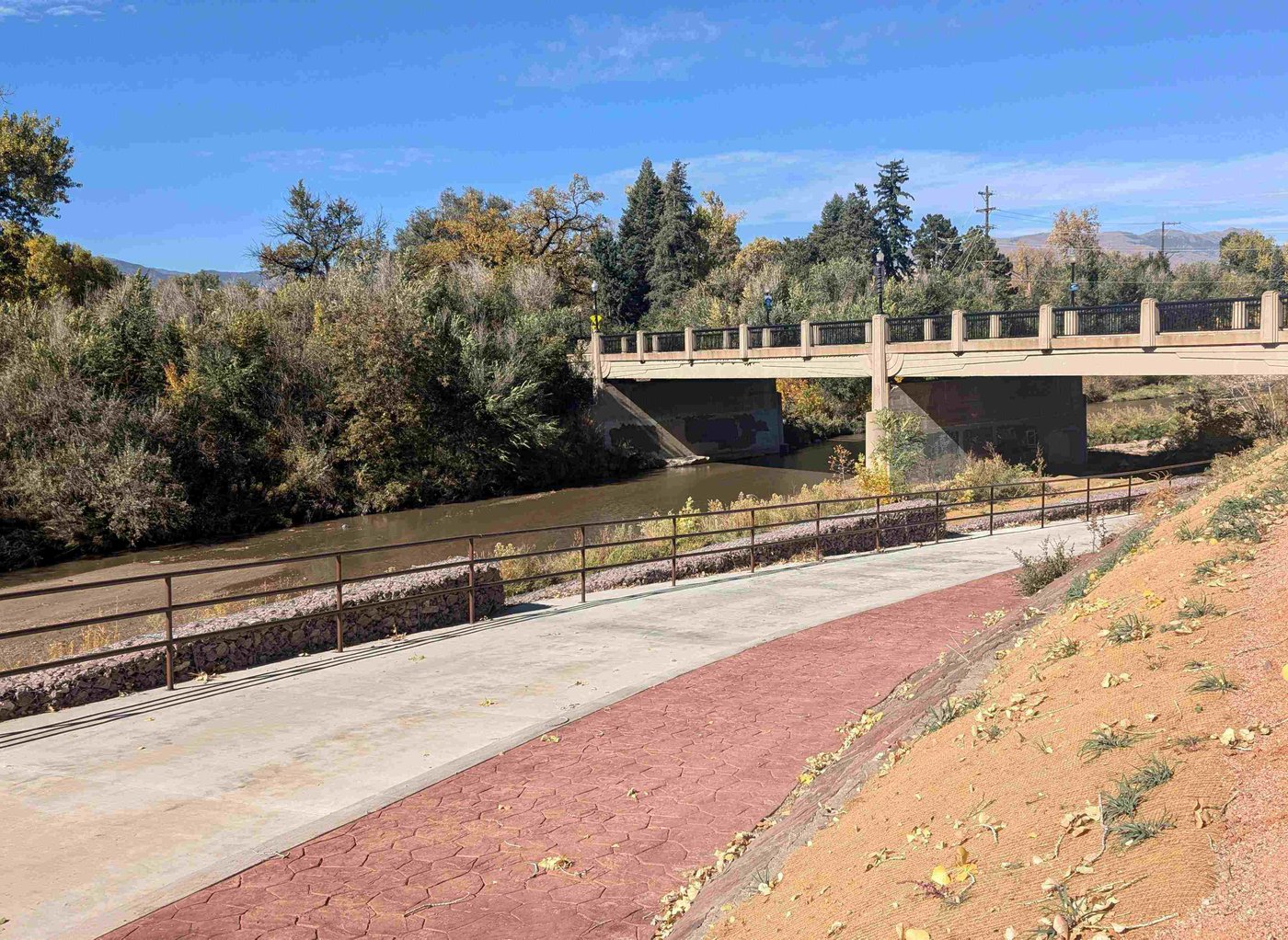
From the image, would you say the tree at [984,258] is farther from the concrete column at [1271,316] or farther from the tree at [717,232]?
the concrete column at [1271,316]

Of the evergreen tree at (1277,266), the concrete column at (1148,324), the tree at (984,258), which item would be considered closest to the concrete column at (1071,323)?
the concrete column at (1148,324)

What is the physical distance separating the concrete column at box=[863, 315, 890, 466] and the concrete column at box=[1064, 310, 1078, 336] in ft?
21.8

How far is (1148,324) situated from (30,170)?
52.2m

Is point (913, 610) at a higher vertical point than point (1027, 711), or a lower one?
lower

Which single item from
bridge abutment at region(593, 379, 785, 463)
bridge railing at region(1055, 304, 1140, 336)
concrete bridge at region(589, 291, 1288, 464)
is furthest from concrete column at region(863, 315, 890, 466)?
bridge abutment at region(593, 379, 785, 463)

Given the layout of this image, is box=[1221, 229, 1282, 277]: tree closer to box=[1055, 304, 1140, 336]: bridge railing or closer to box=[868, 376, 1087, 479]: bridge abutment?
box=[868, 376, 1087, 479]: bridge abutment

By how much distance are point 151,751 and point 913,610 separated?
8.68 m

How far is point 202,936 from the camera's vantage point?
16.8ft

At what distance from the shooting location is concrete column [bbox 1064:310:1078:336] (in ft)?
98.7

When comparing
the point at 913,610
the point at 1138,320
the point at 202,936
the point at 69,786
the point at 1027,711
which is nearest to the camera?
the point at 202,936

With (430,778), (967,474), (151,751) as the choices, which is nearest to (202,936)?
(430,778)

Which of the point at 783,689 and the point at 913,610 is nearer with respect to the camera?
the point at 783,689

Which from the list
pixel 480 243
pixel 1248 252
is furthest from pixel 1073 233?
pixel 480 243

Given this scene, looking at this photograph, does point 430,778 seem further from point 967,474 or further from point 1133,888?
point 967,474
